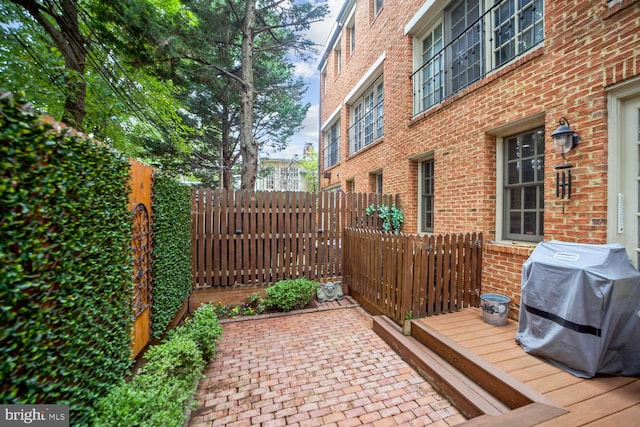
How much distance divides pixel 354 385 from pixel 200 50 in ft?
25.8

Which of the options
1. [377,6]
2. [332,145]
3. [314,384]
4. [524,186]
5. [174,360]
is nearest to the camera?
[174,360]

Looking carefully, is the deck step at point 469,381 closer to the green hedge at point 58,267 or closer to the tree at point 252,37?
the green hedge at point 58,267

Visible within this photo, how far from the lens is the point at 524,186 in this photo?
3584mm

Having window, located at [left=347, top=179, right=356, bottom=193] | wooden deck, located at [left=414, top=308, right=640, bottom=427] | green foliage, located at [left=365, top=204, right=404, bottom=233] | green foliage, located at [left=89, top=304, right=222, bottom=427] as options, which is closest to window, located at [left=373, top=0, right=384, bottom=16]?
window, located at [left=347, top=179, right=356, bottom=193]

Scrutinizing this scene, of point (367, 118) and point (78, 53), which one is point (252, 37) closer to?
point (78, 53)

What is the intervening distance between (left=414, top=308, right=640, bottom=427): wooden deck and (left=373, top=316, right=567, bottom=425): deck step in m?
0.08

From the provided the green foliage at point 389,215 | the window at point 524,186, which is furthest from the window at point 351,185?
the window at point 524,186

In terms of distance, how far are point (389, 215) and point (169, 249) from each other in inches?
177

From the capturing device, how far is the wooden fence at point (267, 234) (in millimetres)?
4840

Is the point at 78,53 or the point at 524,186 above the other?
the point at 78,53

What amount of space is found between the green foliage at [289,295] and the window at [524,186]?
11.2ft

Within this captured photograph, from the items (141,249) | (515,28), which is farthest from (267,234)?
(515,28)

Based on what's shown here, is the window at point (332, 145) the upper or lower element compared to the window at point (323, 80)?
lower

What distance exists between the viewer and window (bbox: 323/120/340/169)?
1108cm
